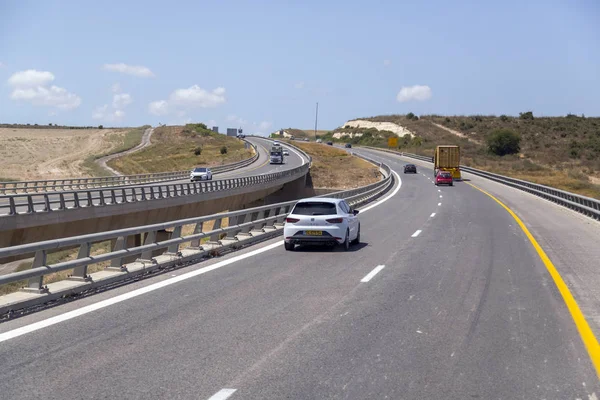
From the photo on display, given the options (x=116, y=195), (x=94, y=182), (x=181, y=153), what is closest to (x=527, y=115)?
(x=181, y=153)

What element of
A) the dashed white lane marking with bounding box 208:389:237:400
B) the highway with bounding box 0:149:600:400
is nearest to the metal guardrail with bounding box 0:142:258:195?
the highway with bounding box 0:149:600:400

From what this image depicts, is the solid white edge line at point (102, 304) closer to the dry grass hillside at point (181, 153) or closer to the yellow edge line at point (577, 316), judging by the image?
the yellow edge line at point (577, 316)

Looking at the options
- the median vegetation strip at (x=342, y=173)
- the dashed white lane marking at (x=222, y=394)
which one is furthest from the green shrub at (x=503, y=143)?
the dashed white lane marking at (x=222, y=394)

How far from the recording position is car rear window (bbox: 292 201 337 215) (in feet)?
64.0

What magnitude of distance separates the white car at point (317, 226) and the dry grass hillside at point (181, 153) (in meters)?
72.8

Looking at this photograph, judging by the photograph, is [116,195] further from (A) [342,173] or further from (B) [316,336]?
(A) [342,173]

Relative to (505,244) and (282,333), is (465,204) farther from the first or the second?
(282,333)

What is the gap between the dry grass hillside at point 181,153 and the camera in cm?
9938

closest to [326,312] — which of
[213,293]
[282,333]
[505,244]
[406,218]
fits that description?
[282,333]

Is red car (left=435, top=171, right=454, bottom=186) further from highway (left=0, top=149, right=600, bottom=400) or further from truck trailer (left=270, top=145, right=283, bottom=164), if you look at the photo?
highway (left=0, top=149, right=600, bottom=400)

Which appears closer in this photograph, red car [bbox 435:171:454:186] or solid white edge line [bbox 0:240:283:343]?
solid white edge line [bbox 0:240:283:343]

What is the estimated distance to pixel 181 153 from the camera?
117812 millimetres

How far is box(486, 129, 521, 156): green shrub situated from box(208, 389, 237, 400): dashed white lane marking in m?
131

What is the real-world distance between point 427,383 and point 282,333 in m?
2.67
